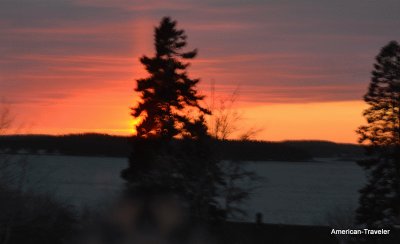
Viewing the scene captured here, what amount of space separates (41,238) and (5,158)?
373cm

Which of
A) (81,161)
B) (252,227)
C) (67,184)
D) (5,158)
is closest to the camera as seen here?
(5,158)

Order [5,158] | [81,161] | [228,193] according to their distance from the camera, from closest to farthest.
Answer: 1. [5,158]
2. [228,193]
3. [81,161]

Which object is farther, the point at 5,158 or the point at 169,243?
the point at 5,158

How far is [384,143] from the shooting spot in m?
41.4

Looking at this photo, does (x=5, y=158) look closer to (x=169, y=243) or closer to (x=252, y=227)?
(x=169, y=243)

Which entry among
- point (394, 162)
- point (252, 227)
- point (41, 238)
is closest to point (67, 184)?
point (394, 162)

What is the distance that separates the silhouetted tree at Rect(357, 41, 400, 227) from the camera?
132 feet

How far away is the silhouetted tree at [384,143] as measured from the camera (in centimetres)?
4009

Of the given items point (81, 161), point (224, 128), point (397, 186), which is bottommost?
point (81, 161)

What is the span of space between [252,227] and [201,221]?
10064 millimetres

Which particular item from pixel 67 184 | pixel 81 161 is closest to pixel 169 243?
pixel 67 184

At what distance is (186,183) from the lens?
23.9 metres

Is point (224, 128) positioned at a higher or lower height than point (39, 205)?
higher

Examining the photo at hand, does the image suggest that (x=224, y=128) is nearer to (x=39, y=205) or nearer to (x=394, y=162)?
(x=39, y=205)
